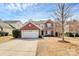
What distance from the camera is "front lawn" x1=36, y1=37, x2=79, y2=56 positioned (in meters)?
3.86

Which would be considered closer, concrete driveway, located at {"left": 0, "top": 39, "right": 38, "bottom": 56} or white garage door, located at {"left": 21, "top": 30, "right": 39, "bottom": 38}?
concrete driveway, located at {"left": 0, "top": 39, "right": 38, "bottom": 56}

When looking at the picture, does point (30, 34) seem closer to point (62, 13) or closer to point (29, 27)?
point (29, 27)

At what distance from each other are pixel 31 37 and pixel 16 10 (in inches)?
19.3

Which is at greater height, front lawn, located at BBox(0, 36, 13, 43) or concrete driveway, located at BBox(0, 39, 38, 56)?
front lawn, located at BBox(0, 36, 13, 43)

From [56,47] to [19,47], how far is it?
57 cm

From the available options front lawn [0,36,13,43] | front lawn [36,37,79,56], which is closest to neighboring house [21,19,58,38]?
front lawn [36,37,79,56]

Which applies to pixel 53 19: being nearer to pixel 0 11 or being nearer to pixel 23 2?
pixel 23 2

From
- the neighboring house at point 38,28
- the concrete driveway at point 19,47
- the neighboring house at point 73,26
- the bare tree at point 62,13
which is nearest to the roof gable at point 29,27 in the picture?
the neighboring house at point 38,28

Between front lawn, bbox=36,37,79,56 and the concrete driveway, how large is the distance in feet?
0.31

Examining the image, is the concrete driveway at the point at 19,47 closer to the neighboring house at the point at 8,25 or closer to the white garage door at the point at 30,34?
the white garage door at the point at 30,34

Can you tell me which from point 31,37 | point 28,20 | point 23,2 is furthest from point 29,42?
Result: point 23,2

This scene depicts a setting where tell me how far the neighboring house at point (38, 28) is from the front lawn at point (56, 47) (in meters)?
0.11

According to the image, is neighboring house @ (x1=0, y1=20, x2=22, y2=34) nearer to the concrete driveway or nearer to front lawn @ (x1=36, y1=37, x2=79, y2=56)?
the concrete driveway

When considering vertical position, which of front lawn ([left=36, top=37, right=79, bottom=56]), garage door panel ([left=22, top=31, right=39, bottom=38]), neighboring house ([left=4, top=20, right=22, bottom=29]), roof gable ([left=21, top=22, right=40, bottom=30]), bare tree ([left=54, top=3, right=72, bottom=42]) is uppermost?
bare tree ([left=54, top=3, right=72, bottom=42])
